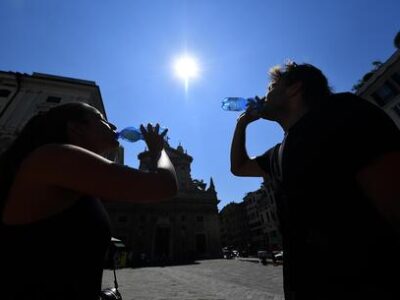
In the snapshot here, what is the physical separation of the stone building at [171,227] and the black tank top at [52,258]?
34.9m

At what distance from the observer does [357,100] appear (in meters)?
1.18

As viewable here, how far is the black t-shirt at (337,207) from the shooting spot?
93 cm

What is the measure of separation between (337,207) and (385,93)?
2690 cm

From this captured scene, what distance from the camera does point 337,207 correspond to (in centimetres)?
106

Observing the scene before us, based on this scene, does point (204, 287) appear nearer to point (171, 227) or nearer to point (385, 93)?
point (385, 93)

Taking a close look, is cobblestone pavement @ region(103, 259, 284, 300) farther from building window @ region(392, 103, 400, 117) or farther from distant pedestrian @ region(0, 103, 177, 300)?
building window @ region(392, 103, 400, 117)

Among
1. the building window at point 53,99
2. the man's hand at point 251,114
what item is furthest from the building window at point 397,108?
the building window at point 53,99

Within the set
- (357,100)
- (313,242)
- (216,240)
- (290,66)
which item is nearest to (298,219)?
(313,242)

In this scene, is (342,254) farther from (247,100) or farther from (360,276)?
(247,100)

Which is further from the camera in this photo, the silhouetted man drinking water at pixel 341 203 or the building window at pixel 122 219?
the building window at pixel 122 219

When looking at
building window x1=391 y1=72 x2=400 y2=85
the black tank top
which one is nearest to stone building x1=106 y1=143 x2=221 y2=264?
building window x1=391 y1=72 x2=400 y2=85

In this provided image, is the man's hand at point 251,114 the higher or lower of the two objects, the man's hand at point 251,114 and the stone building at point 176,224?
the lower

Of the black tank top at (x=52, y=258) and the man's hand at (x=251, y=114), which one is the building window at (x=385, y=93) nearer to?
the man's hand at (x=251, y=114)

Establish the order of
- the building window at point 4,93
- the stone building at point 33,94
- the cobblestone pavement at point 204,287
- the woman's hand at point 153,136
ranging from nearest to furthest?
the woman's hand at point 153,136, the cobblestone pavement at point 204,287, the stone building at point 33,94, the building window at point 4,93
